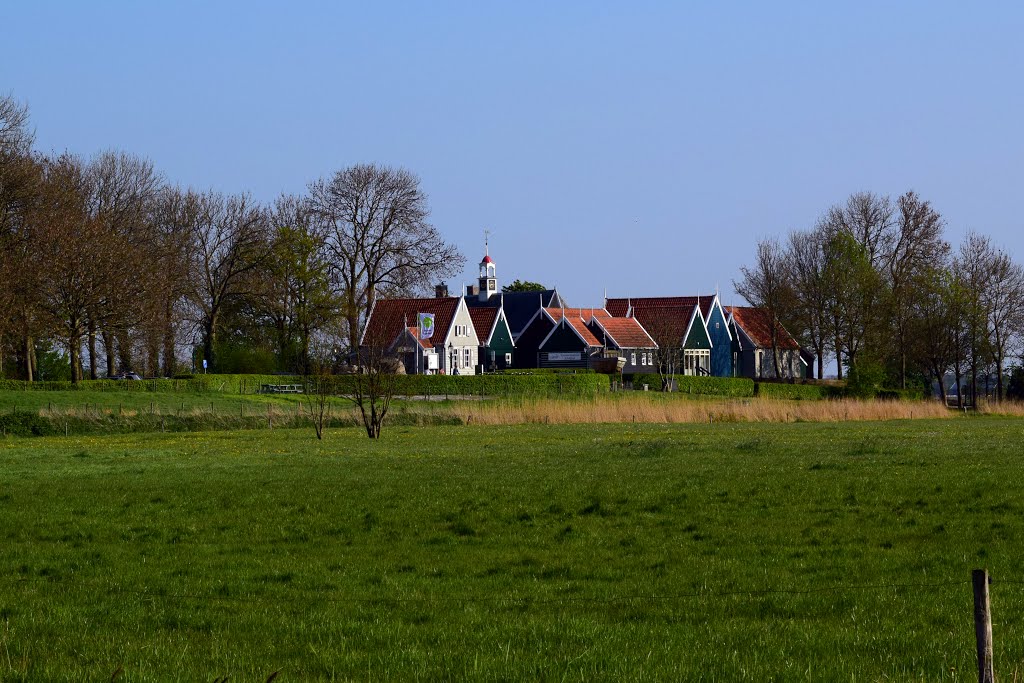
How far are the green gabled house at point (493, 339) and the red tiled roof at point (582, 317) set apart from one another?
4.25m

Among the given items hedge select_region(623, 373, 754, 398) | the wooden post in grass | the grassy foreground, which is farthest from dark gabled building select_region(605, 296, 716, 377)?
the wooden post in grass

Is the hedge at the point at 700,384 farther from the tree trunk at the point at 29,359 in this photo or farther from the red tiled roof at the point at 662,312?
the tree trunk at the point at 29,359

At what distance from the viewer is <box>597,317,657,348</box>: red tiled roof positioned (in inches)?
4188

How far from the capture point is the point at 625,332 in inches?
4250

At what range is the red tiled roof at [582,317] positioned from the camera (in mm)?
106000

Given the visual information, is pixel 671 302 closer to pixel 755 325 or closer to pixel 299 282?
pixel 755 325

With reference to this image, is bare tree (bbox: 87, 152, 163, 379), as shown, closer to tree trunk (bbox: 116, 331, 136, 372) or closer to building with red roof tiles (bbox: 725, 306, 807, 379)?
tree trunk (bbox: 116, 331, 136, 372)

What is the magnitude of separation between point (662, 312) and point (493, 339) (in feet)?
48.2

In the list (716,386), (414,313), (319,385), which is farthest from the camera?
(414,313)

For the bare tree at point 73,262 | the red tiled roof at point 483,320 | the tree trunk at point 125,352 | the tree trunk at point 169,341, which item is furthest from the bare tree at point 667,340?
the bare tree at point 73,262

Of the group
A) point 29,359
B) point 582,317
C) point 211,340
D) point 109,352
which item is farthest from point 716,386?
point 29,359

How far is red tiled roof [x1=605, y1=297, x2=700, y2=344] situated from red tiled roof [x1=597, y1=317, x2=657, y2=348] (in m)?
0.81

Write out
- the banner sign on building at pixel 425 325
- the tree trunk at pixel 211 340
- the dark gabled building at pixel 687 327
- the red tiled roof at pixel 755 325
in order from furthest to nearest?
the red tiled roof at pixel 755 325
the dark gabled building at pixel 687 327
the banner sign on building at pixel 425 325
the tree trunk at pixel 211 340

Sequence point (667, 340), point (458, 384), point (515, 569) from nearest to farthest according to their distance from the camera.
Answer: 1. point (515, 569)
2. point (458, 384)
3. point (667, 340)
